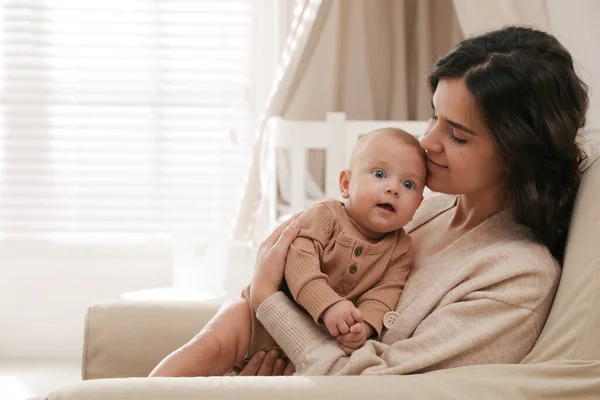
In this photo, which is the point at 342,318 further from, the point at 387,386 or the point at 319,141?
the point at 319,141

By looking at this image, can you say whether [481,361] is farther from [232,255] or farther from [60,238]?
[60,238]

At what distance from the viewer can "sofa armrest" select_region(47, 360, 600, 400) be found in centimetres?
112

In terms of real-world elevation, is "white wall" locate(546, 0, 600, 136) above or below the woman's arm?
above

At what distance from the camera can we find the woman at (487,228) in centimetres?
133

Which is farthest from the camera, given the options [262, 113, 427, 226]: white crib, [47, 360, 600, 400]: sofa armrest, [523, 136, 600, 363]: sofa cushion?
[262, 113, 427, 226]: white crib

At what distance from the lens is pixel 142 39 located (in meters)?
3.75

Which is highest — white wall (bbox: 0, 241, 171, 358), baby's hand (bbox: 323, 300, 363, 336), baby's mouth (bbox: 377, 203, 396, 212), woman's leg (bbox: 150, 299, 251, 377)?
baby's mouth (bbox: 377, 203, 396, 212)

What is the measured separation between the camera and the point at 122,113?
376 cm

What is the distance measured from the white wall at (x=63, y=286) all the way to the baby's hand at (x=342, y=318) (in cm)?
249

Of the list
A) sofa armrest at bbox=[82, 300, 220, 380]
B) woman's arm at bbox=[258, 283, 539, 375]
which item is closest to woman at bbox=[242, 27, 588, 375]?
woman's arm at bbox=[258, 283, 539, 375]

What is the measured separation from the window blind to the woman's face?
7.59 ft

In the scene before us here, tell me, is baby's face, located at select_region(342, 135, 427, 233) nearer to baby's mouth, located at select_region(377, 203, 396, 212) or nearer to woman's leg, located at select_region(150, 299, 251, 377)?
baby's mouth, located at select_region(377, 203, 396, 212)

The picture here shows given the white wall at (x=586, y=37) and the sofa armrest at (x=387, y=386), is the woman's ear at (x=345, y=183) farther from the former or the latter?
the white wall at (x=586, y=37)

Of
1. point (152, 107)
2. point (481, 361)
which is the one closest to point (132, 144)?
point (152, 107)
